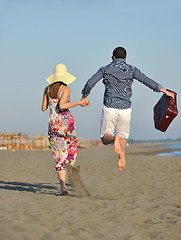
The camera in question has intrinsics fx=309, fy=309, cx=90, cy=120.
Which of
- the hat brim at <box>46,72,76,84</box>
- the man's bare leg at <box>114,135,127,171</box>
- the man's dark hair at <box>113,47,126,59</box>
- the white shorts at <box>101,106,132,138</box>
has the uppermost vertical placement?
the man's dark hair at <box>113,47,126,59</box>

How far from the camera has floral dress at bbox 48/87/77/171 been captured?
488cm

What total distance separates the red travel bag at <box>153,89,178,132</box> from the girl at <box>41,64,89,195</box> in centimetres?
116

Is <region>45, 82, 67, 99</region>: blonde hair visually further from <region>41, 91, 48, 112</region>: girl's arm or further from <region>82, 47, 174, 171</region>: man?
<region>82, 47, 174, 171</region>: man

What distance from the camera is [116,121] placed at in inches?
187

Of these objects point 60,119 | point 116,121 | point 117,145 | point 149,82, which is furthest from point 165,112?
point 60,119

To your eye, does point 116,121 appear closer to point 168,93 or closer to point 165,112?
point 165,112

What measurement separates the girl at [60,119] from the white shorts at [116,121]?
0.39 meters

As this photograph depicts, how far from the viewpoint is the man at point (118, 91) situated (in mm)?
4559

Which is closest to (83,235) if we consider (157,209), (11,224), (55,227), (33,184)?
(55,227)

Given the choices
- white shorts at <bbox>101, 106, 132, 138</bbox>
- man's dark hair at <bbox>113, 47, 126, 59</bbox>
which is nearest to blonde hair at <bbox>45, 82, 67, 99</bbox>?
white shorts at <bbox>101, 106, 132, 138</bbox>

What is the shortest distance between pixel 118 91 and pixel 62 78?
37.2 inches

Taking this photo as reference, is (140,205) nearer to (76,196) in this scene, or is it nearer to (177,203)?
(177,203)

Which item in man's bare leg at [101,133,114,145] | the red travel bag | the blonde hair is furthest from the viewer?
the blonde hair

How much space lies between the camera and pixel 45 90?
198 inches
